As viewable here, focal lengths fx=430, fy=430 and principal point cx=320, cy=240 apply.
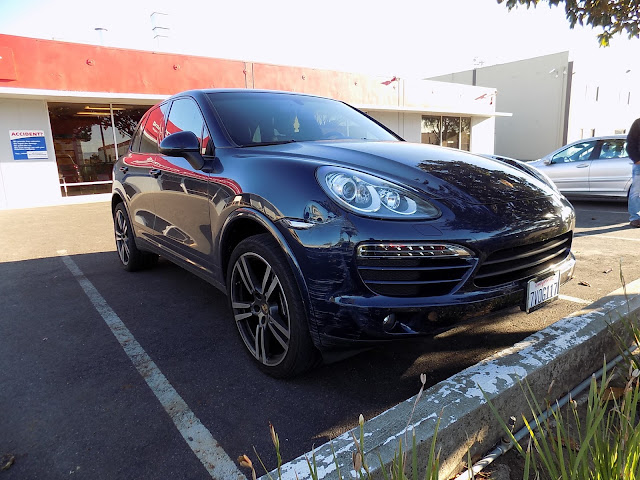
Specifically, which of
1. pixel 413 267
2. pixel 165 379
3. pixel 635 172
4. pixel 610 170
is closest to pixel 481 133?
pixel 610 170

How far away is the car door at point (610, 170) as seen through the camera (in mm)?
8141

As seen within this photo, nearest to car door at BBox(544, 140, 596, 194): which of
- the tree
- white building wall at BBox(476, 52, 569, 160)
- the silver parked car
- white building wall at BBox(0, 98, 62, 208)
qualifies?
the silver parked car

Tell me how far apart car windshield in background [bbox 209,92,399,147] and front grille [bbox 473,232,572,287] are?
153 cm

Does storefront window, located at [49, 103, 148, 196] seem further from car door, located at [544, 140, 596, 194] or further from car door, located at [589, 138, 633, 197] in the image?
car door, located at [589, 138, 633, 197]

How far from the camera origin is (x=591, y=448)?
128cm

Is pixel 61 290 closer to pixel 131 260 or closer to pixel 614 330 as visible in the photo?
pixel 131 260

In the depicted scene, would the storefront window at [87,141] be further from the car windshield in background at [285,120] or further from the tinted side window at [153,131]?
the car windshield in background at [285,120]

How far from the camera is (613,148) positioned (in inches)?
333

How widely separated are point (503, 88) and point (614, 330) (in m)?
31.6

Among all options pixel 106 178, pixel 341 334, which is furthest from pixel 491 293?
pixel 106 178

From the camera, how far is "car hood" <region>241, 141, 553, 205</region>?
2.15 metres

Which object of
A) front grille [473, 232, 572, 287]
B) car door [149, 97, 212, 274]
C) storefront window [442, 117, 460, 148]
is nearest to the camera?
front grille [473, 232, 572, 287]

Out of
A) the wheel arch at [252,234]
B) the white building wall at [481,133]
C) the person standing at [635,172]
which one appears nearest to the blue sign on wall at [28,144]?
the wheel arch at [252,234]

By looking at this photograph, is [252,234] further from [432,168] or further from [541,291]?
[541,291]
